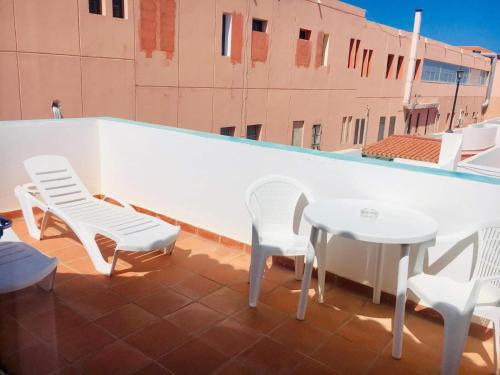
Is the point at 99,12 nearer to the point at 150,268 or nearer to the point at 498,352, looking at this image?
the point at 150,268

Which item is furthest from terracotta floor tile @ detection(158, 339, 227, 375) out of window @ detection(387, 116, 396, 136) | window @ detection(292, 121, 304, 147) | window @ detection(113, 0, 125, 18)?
window @ detection(387, 116, 396, 136)

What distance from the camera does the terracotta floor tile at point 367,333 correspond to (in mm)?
2836

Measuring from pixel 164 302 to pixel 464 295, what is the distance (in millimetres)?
2086

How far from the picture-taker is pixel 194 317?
3051 millimetres

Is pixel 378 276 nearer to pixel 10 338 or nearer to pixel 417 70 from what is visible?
pixel 10 338

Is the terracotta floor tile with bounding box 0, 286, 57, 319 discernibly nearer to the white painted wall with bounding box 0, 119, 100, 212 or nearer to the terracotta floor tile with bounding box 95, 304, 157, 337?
the terracotta floor tile with bounding box 95, 304, 157, 337

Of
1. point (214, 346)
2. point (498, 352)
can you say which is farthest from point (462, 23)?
point (214, 346)

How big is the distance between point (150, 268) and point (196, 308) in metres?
0.84

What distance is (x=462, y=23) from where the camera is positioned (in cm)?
792

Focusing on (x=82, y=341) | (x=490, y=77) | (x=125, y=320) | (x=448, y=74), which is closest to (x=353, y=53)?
(x=448, y=74)

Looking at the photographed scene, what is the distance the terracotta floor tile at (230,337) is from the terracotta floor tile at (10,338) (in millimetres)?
1060

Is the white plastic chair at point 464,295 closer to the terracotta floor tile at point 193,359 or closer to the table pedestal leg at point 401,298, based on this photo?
the table pedestal leg at point 401,298

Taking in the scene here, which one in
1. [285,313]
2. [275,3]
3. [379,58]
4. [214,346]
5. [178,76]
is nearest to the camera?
[214,346]

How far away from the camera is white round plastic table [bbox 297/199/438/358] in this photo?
8.45 ft
